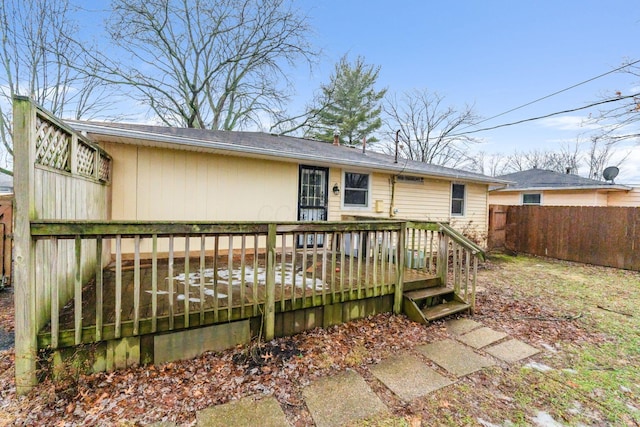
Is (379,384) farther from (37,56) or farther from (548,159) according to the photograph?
(548,159)

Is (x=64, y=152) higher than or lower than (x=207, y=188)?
higher

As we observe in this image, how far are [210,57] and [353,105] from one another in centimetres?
968

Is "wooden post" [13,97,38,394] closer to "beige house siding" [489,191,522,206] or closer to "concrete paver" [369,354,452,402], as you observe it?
"concrete paver" [369,354,452,402]

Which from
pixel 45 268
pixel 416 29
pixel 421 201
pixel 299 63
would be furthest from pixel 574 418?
pixel 299 63

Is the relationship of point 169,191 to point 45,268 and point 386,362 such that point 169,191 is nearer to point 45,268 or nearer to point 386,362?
point 45,268

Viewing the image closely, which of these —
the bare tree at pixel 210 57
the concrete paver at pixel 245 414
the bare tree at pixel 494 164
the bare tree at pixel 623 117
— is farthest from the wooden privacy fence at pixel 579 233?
the bare tree at pixel 494 164

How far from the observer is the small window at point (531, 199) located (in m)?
14.2

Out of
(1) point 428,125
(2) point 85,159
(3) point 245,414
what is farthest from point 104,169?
(1) point 428,125

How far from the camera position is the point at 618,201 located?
12938mm

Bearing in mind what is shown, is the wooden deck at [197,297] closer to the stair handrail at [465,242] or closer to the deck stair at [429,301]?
the deck stair at [429,301]

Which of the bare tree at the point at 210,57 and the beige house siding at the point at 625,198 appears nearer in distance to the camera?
the beige house siding at the point at 625,198

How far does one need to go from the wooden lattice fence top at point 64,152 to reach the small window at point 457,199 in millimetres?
8954

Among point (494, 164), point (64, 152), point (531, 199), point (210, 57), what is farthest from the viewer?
point (494, 164)

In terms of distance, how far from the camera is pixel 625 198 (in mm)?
12812
